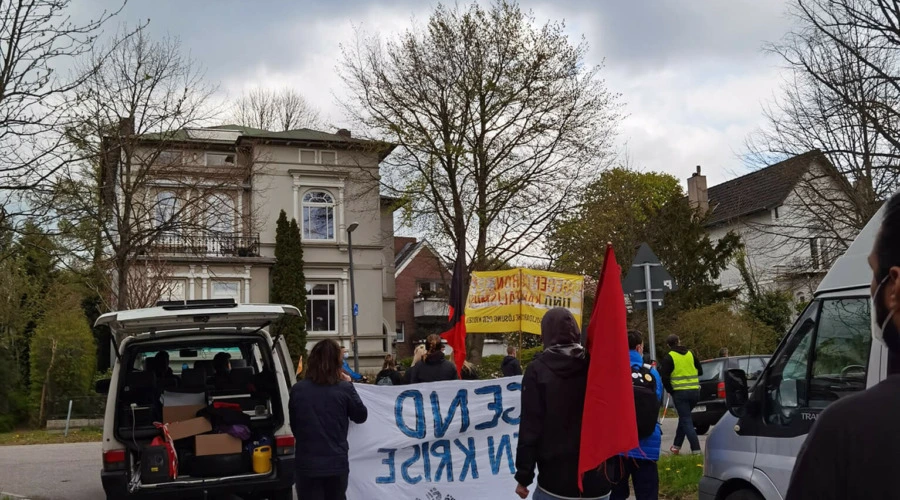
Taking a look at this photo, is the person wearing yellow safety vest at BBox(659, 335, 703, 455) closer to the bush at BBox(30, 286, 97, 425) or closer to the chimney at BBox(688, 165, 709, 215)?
the bush at BBox(30, 286, 97, 425)

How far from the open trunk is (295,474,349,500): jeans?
1731 millimetres

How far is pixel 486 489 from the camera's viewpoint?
917 centimetres

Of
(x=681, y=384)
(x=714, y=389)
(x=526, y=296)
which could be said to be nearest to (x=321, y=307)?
(x=714, y=389)

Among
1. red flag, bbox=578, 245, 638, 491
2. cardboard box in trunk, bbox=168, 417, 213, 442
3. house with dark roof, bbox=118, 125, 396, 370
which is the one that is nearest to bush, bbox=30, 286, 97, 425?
house with dark roof, bbox=118, 125, 396, 370

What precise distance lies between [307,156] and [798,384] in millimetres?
37068

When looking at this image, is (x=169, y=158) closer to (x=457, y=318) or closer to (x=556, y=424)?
(x=457, y=318)

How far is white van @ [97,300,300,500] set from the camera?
8.45 m

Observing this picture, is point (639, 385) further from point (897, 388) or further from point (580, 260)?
point (580, 260)

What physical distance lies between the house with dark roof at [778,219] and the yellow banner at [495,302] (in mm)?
12348

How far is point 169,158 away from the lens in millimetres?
24922

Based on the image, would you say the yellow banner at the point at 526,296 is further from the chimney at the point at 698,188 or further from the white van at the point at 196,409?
the chimney at the point at 698,188

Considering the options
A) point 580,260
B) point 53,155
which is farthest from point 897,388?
point 580,260

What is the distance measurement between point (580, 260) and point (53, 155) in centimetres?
3001

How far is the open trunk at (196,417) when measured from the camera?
8.57m
